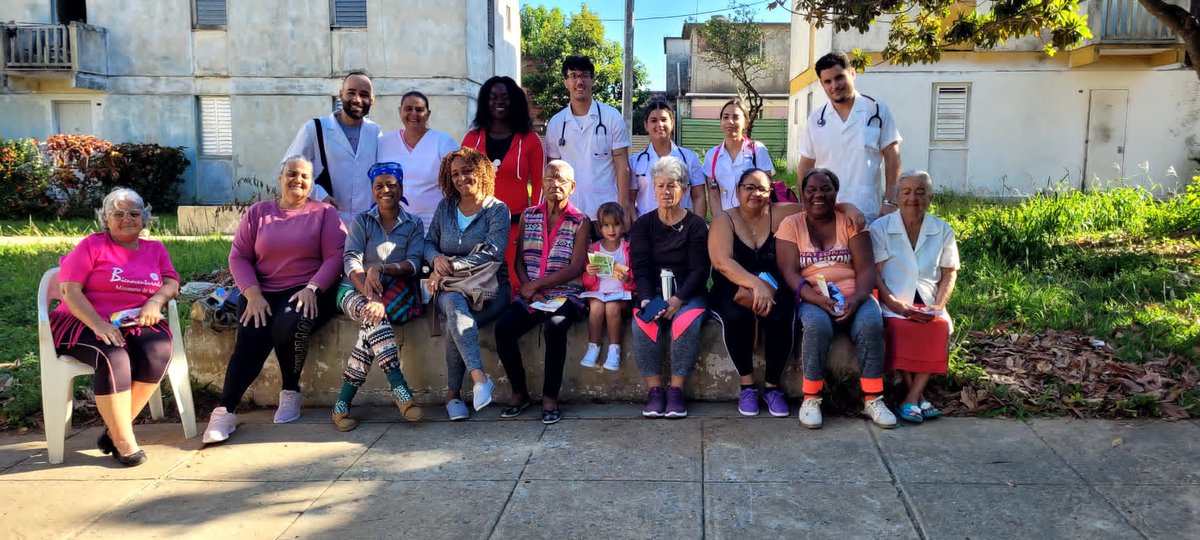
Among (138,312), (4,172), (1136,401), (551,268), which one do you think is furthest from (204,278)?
(4,172)

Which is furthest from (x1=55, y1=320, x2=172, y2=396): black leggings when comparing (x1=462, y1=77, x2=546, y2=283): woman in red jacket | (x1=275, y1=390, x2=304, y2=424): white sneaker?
(x1=462, y1=77, x2=546, y2=283): woman in red jacket

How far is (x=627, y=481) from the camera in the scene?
3.88m

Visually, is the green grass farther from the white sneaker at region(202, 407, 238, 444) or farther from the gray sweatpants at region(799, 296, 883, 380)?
the gray sweatpants at region(799, 296, 883, 380)

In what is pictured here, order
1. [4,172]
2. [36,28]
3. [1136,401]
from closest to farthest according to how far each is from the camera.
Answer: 1. [1136,401]
2. [4,172]
3. [36,28]

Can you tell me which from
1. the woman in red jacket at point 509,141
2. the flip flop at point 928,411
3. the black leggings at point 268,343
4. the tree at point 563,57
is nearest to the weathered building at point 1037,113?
the woman in red jacket at point 509,141

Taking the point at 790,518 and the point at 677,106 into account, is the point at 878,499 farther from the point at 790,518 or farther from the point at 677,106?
the point at 677,106

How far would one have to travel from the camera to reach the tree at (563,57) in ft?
115

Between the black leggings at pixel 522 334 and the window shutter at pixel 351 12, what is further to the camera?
the window shutter at pixel 351 12

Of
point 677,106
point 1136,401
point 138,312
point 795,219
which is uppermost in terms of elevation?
point 677,106

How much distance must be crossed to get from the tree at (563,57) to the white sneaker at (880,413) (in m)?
30.3

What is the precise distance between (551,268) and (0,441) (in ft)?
10.3

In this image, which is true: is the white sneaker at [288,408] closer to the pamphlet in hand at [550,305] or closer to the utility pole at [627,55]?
the pamphlet in hand at [550,305]

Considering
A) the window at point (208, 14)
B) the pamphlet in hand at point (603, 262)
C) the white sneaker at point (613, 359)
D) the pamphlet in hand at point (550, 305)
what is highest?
the window at point (208, 14)

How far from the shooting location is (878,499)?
Answer: 360 centimetres
